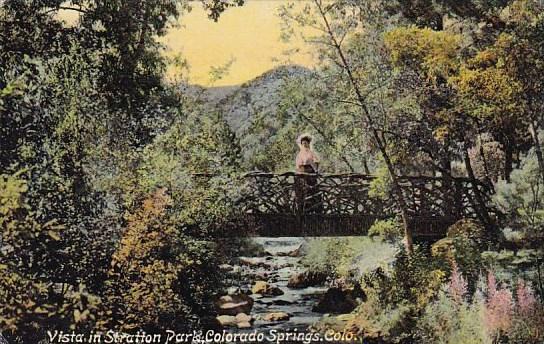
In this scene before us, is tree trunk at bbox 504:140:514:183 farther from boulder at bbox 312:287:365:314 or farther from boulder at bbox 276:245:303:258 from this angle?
boulder at bbox 276:245:303:258

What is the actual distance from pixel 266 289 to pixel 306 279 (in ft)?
0.95

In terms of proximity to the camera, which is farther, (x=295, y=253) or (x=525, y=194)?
(x=295, y=253)

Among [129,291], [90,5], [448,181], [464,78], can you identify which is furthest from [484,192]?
[90,5]

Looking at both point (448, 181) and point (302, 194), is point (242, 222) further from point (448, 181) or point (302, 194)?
point (448, 181)

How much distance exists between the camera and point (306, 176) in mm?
3633

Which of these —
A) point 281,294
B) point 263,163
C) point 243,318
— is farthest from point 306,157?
point 243,318

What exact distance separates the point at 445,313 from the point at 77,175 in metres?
1.97

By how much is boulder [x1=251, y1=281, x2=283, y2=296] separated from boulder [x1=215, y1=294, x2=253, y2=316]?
2.9 inches

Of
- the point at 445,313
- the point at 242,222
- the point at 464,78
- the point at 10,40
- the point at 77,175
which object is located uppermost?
the point at 10,40

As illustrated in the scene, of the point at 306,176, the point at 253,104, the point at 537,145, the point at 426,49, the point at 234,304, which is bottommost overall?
the point at 234,304

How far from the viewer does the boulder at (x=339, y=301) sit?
3.50 meters

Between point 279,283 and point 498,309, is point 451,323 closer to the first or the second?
point 498,309

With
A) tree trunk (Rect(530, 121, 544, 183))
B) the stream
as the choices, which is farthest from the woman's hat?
tree trunk (Rect(530, 121, 544, 183))

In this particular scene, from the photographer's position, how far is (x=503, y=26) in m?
3.46
